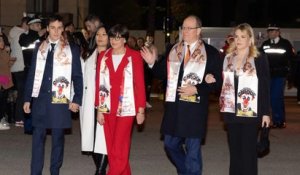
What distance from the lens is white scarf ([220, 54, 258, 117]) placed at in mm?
8680

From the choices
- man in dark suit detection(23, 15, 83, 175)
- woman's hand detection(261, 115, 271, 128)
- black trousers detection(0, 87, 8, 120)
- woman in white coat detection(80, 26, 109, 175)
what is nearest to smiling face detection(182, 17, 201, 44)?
woman in white coat detection(80, 26, 109, 175)

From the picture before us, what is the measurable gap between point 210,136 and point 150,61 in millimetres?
5910

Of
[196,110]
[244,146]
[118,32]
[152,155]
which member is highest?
[118,32]

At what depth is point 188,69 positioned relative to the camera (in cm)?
898

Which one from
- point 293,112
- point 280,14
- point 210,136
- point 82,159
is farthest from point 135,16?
point 82,159

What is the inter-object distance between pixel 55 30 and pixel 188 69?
5.30ft

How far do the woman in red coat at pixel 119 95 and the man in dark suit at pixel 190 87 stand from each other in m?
0.29

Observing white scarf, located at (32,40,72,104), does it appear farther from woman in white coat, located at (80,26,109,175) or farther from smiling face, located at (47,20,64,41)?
woman in white coat, located at (80,26,109,175)

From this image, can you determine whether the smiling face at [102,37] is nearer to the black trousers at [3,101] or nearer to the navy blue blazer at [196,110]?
the navy blue blazer at [196,110]

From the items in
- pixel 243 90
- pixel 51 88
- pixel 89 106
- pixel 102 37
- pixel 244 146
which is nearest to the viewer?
pixel 243 90

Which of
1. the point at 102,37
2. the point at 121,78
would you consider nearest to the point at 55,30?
the point at 102,37

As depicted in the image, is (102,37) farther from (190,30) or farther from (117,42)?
(190,30)

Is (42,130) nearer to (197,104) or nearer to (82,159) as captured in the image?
(197,104)

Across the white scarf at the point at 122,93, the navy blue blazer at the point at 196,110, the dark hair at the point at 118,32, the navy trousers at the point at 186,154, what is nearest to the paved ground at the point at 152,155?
the navy trousers at the point at 186,154
